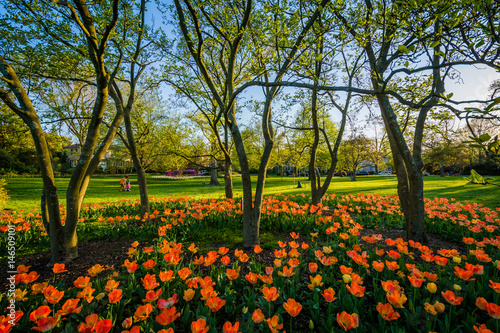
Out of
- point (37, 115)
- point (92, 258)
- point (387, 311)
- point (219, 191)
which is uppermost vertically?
point (37, 115)

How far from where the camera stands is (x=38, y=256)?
335 cm

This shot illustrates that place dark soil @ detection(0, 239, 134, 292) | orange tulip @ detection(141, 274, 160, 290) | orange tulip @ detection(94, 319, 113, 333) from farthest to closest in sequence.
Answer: dark soil @ detection(0, 239, 134, 292) → orange tulip @ detection(141, 274, 160, 290) → orange tulip @ detection(94, 319, 113, 333)

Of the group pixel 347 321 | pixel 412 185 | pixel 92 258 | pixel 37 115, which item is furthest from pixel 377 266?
pixel 37 115

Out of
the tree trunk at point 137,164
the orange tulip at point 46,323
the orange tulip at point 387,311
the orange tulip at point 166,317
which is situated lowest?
the orange tulip at point 387,311

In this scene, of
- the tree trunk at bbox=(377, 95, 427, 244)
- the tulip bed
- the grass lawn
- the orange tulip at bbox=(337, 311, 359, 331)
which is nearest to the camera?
the orange tulip at bbox=(337, 311, 359, 331)

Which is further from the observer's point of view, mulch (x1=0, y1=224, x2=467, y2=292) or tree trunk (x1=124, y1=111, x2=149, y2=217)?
tree trunk (x1=124, y1=111, x2=149, y2=217)

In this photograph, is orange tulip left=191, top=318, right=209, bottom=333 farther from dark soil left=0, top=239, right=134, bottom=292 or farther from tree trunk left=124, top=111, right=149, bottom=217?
tree trunk left=124, top=111, right=149, bottom=217

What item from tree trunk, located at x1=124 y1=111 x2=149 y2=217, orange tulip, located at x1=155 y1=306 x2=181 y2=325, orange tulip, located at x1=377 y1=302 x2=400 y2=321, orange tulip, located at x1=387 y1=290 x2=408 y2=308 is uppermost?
tree trunk, located at x1=124 y1=111 x2=149 y2=217

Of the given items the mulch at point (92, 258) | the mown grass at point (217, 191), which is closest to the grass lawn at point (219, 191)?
the mown grass at point (217, 191)

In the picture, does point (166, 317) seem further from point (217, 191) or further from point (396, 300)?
point (217, 191)

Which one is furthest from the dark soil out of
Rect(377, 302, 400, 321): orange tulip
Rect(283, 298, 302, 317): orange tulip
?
Rect(377, 302, 400, 321): orange tulip

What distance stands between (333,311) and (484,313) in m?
1.44

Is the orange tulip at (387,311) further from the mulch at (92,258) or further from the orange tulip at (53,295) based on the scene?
the orange tulip at (53,295)

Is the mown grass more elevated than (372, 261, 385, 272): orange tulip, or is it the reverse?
(372, 261, 385, 272): orange tulip
